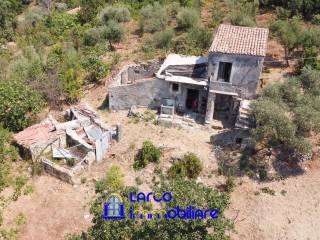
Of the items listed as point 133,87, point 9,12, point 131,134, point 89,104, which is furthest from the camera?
point 9,12

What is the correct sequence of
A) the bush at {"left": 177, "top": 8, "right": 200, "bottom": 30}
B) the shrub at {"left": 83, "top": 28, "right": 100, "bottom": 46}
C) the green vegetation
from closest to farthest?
the green vegetation
the shrub at {"left": 83, "top": 28, "right": 100, "bottom": 46}
the bush at {"left": 177, "top": 8, "right": 200, "bottom": 30}

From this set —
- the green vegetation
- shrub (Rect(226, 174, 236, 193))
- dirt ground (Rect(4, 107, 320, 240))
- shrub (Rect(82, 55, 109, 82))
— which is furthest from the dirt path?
shrub (Rect(82, 55, 109, 82))

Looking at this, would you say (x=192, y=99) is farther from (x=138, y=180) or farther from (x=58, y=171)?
(x=58, y=171)

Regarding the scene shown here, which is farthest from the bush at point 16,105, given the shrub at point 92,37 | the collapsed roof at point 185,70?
the shrub at point 92,37

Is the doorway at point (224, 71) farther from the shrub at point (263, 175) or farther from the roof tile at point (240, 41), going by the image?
the shrub at point (263, 175)

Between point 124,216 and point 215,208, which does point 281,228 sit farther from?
point 124,216

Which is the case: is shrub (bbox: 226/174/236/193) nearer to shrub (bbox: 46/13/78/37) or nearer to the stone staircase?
the stone staircase

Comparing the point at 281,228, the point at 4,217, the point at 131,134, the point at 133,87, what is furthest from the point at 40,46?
the point at 281,228
